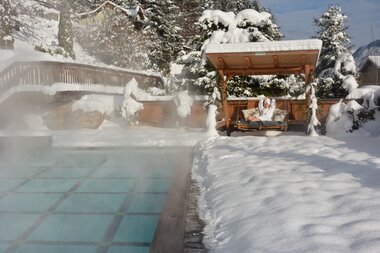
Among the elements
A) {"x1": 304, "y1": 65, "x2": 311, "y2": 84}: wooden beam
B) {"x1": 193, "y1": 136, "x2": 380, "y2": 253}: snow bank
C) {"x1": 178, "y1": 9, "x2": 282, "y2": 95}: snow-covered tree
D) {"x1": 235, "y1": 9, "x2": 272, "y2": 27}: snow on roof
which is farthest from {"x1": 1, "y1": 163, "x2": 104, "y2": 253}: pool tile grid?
{"x1": 235, "y1": 9, "x2": 272, "y2": 27}: snow on roof

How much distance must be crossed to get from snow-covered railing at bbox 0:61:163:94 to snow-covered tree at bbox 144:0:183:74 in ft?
43.4

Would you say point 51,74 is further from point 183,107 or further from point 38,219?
point 38,219

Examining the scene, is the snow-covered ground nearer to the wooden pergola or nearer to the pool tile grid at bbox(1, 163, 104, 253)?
the pool tile grid at bbox(1, 163, 104, 253)

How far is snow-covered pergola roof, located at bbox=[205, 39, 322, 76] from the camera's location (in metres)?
10.8

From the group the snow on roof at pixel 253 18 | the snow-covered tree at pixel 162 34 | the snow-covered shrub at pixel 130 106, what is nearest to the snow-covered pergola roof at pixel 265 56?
the snow-covered shrub at pixel 130 106

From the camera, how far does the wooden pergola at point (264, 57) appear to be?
1084 cm

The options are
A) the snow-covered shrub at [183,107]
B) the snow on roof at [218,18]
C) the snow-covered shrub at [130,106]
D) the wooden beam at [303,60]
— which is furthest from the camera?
the snow on roof at [218,18]

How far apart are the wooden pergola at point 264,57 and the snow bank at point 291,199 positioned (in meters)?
3.64

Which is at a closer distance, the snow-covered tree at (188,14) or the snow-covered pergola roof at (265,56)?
the snow-covered pergola roof at (265,56)

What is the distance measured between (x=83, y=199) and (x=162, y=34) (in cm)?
3040

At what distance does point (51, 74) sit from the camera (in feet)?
50.1

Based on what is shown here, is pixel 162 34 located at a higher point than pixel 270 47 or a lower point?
higher

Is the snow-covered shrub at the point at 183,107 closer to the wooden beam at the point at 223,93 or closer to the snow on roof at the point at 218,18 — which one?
the wooden beam at the point at 223,93

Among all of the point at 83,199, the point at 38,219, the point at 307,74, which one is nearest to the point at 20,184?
the point at 83,199
